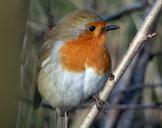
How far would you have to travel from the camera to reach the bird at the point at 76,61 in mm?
2727

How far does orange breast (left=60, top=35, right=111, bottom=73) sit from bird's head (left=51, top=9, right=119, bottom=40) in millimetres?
42

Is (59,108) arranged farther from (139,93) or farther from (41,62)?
(139,93)

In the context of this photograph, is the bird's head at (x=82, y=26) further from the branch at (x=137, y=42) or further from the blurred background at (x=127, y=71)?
the branch at (x=137, y=42)

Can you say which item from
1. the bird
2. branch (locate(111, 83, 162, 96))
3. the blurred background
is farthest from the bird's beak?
branch (locate(111, 83, 162, 96))

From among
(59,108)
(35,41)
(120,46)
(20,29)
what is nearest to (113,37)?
(120,46)

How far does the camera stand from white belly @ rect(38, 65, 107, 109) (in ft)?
8.94

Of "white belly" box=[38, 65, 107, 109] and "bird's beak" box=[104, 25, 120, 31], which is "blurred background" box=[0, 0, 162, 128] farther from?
"bird's beak" box=[104, 25, 120, 31]

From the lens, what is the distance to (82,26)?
293 cm

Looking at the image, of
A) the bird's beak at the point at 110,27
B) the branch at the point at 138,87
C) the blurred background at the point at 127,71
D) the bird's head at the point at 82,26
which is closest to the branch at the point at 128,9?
the blurred background at the point at 127,71

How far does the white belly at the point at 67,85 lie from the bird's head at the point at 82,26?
28cm

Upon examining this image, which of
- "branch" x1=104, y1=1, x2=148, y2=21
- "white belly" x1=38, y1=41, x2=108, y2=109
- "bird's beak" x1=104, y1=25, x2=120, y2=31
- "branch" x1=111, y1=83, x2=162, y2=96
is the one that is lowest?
"branch" x1=111, y1=83, x2=162, y2=96

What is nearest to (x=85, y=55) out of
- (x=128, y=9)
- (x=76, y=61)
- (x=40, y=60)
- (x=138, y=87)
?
(x=76, y=61)

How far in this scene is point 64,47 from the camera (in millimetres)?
2816

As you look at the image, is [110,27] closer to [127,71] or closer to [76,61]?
[76,61]
